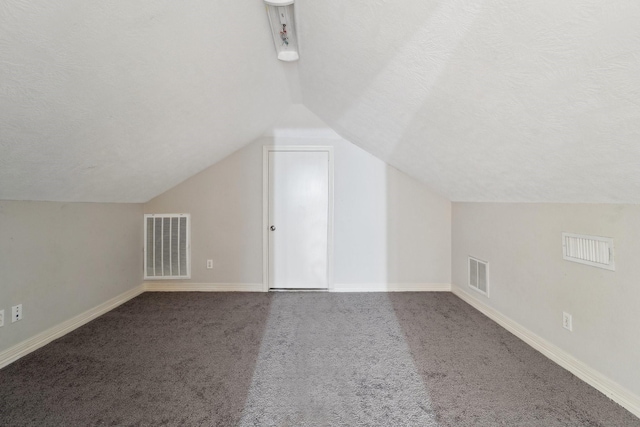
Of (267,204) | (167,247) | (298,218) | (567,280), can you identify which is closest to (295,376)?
(567,280)

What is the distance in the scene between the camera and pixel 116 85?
58.2 inches

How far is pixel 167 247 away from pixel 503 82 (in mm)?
3593

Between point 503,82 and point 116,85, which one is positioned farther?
point 116,85

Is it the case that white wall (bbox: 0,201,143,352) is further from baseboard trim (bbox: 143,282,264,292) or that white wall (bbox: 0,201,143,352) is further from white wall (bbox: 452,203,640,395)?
white wall (bbox: 452,203,640,395)

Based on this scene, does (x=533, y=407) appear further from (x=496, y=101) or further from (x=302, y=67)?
(x=302, y=67)

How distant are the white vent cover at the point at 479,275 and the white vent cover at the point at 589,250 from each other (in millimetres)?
940

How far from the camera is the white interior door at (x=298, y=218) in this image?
→ 359 cm

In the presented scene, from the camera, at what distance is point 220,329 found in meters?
2.54

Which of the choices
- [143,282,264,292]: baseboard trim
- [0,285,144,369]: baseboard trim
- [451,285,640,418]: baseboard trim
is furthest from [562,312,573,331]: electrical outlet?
[0,285,144,369]: baseboard trim

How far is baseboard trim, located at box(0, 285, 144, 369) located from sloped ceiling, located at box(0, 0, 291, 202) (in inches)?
40.2

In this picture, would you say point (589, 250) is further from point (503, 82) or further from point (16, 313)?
point (16, 313)

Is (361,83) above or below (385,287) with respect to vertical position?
above

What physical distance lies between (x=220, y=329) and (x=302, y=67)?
2.29 meters

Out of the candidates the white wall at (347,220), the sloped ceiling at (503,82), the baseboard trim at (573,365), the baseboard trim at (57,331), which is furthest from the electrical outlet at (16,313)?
the baseboard trim at (573,365)
